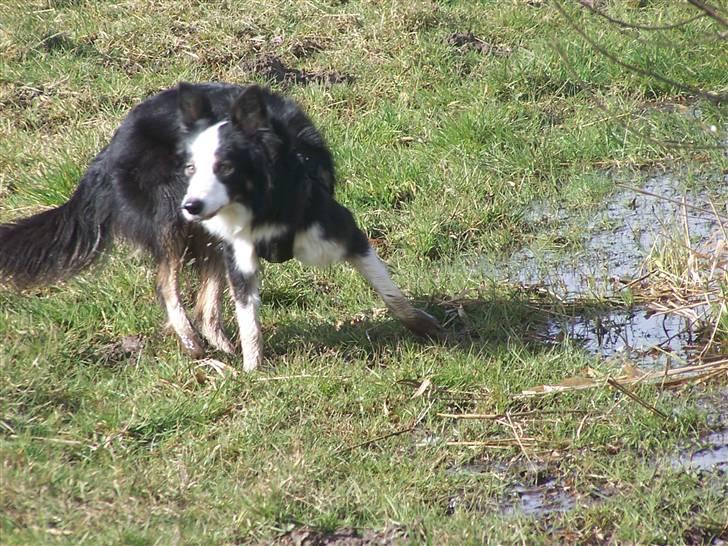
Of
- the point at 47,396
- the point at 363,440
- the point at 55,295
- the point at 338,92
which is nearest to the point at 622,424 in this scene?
the point at 363,440

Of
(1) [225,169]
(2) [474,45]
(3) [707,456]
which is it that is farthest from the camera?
(2) [474,45]

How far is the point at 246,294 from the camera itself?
15.8 feet

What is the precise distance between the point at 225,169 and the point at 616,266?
91.3 inches

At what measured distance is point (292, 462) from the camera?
4051 millimetres

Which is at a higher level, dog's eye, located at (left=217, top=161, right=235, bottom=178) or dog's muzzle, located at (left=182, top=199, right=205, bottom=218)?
dog's eye, located at (left=217, top=161, right=235, bottom=178)

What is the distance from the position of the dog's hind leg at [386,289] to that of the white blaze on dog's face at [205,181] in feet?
2.59

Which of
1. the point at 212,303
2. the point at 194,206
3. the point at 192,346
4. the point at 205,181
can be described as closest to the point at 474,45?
the point at 212,303

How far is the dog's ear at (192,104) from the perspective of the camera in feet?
14.9

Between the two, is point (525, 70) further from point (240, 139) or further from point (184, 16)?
point (240, 139)

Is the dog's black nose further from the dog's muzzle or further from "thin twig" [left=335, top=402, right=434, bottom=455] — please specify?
"thin twig" [left=335, top=402, right=434, bottom=455]

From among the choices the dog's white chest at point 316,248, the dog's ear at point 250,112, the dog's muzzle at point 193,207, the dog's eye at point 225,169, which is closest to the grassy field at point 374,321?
Answer: the dog's white chest at point 316,248

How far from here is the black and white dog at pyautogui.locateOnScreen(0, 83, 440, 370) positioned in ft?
14.7

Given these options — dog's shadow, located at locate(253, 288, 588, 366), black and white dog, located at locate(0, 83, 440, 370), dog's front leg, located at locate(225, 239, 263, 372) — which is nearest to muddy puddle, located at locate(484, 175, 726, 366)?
dog's shadow, located at locate(253, 288, 588, 366)

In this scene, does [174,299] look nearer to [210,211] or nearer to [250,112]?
[210,211]
